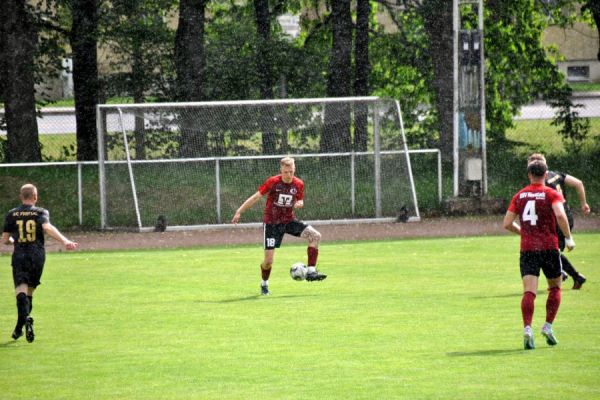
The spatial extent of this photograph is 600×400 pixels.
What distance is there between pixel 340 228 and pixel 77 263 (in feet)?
23.1

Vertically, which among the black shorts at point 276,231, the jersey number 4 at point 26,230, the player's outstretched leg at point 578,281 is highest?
the jersey number 4 at point 26,230

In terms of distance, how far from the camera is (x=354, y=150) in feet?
95.0

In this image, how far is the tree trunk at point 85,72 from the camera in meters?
33.0

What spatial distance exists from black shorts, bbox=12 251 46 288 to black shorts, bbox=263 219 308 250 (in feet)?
13.7

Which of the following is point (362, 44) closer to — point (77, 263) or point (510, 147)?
point (510, 147)

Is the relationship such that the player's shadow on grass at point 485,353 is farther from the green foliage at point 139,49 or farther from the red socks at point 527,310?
the green foliage at point 139,49

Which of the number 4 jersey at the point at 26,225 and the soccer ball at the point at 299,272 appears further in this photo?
the soccer ball at the point at 299,272

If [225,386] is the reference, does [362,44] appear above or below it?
above

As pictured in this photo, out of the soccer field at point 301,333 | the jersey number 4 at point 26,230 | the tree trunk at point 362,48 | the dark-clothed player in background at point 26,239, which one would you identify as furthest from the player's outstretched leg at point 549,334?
the tree trunk at point 362,48

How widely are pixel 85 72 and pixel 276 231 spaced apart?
18317mm

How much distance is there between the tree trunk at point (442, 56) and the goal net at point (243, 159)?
16.8ft

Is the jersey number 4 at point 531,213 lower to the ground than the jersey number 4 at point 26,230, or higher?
higher

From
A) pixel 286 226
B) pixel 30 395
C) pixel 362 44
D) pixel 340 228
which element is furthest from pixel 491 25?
pixel 30 395

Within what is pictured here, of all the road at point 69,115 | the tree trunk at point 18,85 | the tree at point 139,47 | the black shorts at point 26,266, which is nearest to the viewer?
the black shorts at point 26,266
